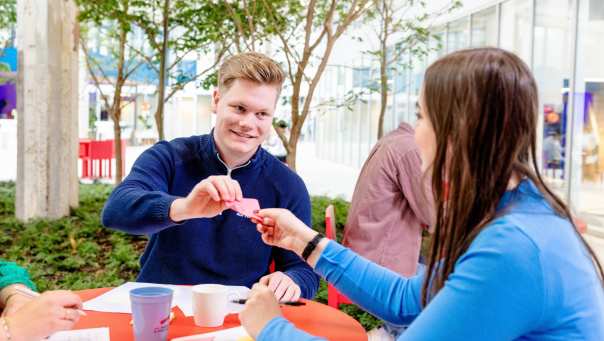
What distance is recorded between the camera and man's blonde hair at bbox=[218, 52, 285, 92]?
232cm

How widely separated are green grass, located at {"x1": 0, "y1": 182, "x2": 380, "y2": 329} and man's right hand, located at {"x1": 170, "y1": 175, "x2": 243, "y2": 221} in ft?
8.75

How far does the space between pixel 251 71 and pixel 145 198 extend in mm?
598

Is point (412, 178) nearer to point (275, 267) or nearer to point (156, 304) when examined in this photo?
point (275, 267)

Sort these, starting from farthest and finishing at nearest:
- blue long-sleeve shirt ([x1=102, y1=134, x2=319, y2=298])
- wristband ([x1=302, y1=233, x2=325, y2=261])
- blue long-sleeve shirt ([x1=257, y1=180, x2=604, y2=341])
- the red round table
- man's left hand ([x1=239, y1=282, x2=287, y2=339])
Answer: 1. blue long-sleeve shirt ([x1=102, y1=134, x2=319, y2=298])
2. wristband ([x1=302, y1=233, x2=325, y2=261])
3. the red round table
4. man's left hand ([x1=239, y1=282, x2=287, y2=339])
5. blue long-sleeve shirt ([x1=257, y1=180, x2=604, y2=341])

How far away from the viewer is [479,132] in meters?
1.18

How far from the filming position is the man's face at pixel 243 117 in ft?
7.67

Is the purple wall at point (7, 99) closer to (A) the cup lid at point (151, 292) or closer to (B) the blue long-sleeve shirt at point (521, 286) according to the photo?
(A) the cup lid at point (151, 292)

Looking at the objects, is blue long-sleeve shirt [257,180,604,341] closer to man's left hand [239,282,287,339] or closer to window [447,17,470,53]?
man's left hand [239,282,287,339]

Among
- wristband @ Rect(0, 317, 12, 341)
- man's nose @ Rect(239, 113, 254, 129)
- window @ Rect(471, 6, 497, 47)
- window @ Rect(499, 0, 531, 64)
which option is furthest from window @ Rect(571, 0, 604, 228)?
wristband @ Rect(0, 317, 12, 341)

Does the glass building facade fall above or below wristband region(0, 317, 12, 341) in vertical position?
above

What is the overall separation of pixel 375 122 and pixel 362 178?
14.0m

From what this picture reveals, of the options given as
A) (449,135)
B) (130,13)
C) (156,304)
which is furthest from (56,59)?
(449,135)

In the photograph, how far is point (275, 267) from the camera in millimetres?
2434

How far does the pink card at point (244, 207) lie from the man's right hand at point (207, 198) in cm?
2
